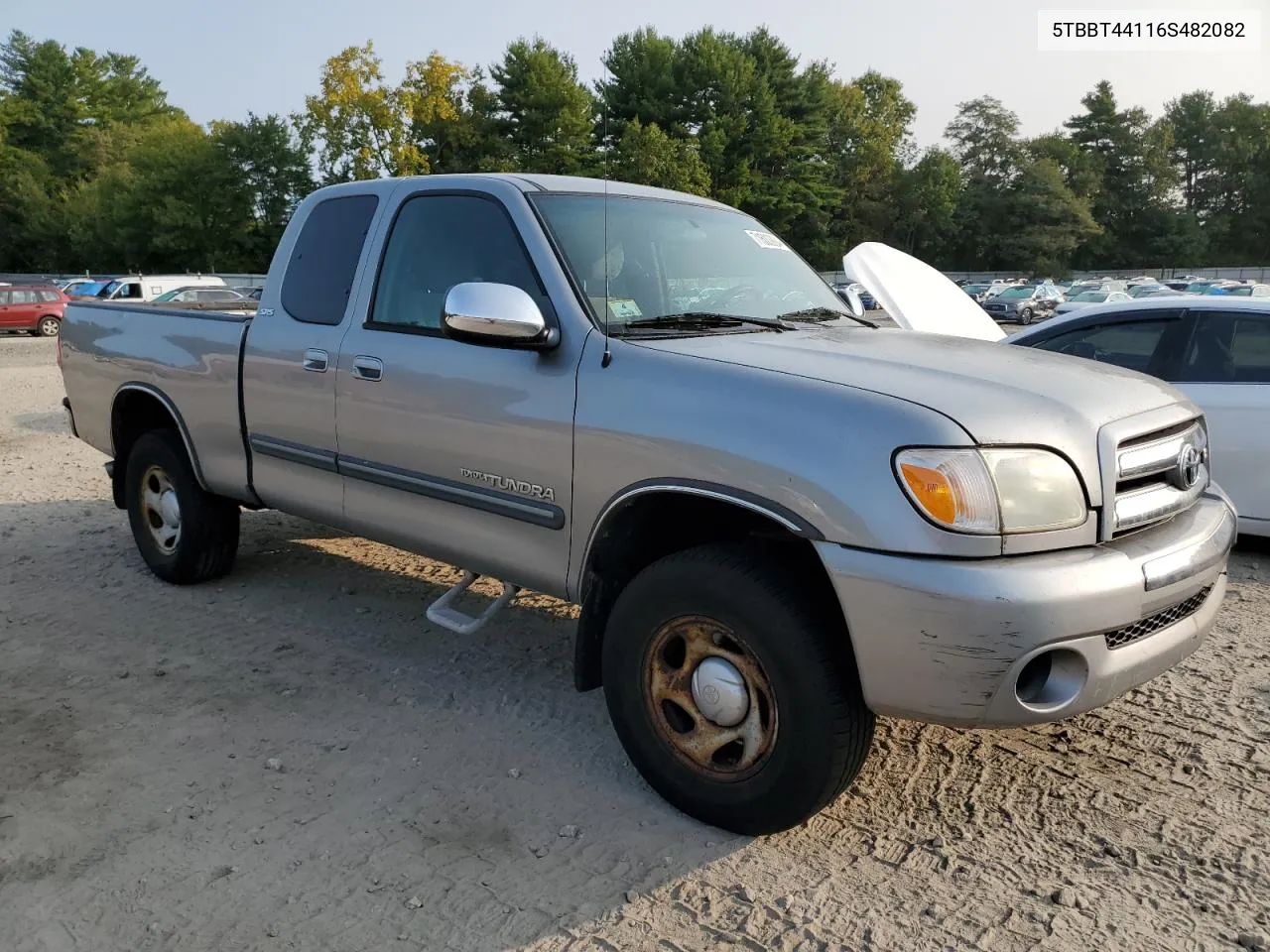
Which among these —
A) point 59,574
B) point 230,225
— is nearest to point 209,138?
point 230,225

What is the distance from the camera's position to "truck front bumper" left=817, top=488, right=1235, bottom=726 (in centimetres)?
251

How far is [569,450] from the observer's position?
3.31m

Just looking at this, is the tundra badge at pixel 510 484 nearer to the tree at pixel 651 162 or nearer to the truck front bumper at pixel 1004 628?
the truck front bumper at pixel 1004 628

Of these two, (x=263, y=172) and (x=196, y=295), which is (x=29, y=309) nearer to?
(x=196, y=295)

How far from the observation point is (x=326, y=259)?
14.6ft

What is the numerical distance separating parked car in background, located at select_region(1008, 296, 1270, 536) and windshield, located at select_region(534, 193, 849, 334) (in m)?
2.95

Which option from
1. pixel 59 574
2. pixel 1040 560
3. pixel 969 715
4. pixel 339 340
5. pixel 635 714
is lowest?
pixel 59 574

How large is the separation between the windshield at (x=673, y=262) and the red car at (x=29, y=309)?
30.4 meters

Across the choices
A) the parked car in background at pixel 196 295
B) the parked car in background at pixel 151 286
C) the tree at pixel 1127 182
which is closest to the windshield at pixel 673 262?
the parked car in background at pixel 196 295

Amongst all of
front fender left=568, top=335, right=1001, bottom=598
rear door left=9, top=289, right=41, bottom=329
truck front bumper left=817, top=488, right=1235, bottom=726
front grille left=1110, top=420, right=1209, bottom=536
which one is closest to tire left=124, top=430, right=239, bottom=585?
front fender left=568, top=335, right=1001, bottom=598

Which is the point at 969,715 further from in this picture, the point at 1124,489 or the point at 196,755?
the point at 196,755

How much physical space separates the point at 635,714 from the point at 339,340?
2026 mm

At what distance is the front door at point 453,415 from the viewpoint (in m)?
3.42

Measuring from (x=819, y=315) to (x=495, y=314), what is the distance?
143 cm
